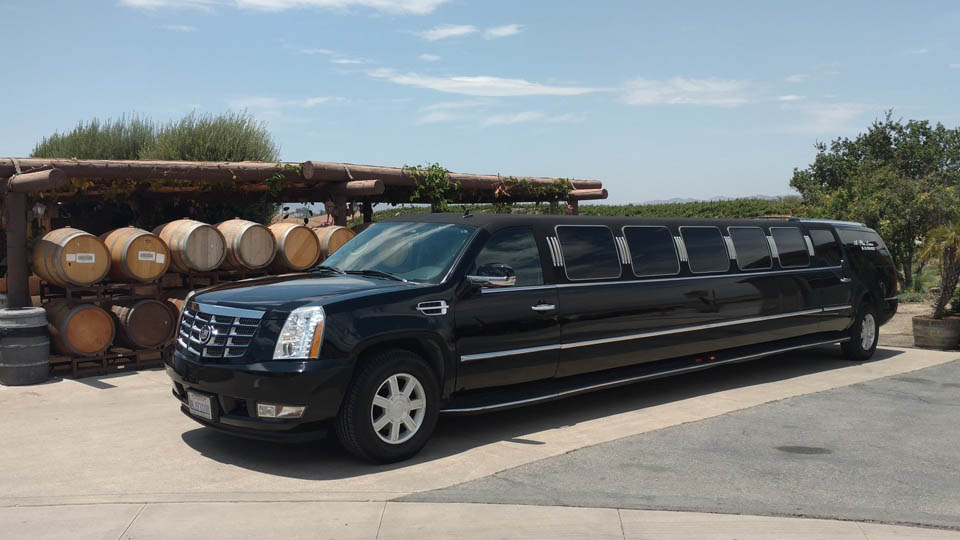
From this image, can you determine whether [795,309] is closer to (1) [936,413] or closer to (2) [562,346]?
(1) [936,413]

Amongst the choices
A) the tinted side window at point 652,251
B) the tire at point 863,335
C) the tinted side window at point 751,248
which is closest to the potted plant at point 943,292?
the tire at point 863,335

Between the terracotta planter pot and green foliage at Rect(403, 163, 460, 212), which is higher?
green foliage at Rect(403, 163, 460, 212)

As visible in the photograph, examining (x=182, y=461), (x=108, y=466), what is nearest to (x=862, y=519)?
(x=182, y=461)

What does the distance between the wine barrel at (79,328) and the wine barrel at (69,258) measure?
A: 0.30m

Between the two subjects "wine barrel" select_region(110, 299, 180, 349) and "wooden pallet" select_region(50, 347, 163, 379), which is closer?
"wooden pallet" select_region(50, 347, 163, 379)

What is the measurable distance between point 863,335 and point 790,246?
6.62ft

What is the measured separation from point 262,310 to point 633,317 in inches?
140

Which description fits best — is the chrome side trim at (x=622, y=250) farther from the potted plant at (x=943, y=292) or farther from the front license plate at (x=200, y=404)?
the potted plant at (x=943, y=292)

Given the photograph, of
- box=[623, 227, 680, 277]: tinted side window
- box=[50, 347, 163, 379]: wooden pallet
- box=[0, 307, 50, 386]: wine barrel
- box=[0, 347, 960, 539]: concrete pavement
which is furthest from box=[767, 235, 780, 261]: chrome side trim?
box=[0, 307, 50, 386]: wine barrel

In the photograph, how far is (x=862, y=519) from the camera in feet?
16.4

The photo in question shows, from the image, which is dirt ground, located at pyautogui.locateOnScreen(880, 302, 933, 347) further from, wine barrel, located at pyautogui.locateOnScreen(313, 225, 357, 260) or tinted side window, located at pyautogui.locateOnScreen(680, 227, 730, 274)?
wine barrel, located at pyautogui.locateOnScreen(313, 225, 357, 260)

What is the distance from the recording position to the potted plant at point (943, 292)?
12.4 metres

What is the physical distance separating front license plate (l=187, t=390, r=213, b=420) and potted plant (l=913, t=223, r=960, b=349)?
10.8 m

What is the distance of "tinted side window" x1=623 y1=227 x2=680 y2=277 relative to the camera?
26.8ft
